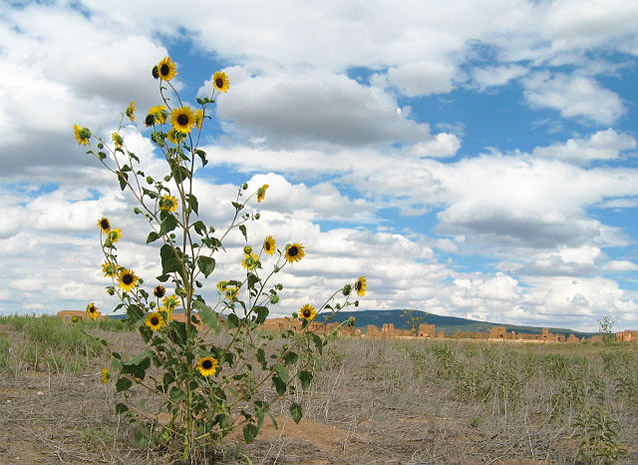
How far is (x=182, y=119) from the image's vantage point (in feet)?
13.0

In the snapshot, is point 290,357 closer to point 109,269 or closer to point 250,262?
point 250,262

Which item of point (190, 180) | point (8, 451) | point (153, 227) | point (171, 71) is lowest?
point (8, 451)

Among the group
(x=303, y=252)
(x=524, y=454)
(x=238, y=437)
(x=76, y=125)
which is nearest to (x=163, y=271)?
(x=303, y=252)

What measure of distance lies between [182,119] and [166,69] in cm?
39

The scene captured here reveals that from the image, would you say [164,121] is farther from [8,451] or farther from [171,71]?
[8,451]

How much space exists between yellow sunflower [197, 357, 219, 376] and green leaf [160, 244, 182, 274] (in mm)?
637

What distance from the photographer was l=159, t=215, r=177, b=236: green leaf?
377cm

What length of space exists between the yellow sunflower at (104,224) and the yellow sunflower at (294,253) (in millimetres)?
1339

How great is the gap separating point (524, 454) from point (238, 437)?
2593mm

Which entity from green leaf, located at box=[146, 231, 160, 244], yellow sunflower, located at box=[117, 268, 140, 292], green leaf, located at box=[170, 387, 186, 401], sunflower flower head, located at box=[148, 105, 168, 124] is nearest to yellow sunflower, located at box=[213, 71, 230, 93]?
sunflower flower head, located at box=[148, 105, 168, 124]

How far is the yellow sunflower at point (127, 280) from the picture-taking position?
3977 mm

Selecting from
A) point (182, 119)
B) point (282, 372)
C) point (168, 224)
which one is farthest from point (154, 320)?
point (182, 119)

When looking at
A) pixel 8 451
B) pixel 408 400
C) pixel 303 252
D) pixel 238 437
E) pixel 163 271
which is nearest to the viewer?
pixel 163 271

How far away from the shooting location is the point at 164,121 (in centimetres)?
409
